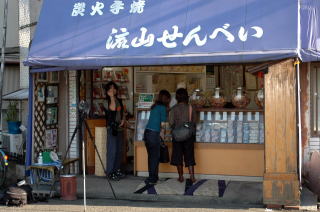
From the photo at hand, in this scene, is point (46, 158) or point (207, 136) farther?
point (207, 136)

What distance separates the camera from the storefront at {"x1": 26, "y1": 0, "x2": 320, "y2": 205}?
8062 millimetres

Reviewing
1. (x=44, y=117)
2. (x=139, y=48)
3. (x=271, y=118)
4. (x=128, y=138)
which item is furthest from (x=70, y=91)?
(x=271, y=118)

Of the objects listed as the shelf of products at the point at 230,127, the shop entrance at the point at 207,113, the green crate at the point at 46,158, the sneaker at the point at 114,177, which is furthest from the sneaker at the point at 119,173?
the shelf of products at the point at 230,127

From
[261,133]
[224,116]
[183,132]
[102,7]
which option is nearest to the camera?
[183,132]

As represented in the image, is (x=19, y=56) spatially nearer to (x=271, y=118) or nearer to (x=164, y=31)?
(x=164, y=31)

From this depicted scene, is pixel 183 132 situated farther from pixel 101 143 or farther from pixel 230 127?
pixel 101 143

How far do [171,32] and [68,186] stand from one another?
345cm

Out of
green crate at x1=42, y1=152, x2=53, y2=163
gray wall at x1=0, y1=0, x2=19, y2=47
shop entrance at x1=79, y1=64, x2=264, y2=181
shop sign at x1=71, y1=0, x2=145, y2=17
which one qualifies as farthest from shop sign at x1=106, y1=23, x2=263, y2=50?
gray wall at x1=0, y1=0, x2=19, y2=47

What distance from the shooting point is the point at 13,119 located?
12.4 m

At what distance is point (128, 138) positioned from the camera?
1205 centimetres

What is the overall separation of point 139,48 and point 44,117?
3.27 m

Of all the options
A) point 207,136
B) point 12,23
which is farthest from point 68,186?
point 12,23

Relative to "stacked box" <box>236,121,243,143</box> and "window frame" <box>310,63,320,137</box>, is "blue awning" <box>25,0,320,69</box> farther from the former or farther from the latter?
"stacked box" <box>236,121,243,143</box>

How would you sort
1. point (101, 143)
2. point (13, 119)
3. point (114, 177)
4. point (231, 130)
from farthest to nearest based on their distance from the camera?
point (13, 119) < point (101, 143) < point (114, 177) < point (231, 130)
